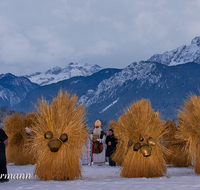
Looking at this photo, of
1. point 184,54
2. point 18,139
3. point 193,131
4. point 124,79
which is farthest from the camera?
point 184,54

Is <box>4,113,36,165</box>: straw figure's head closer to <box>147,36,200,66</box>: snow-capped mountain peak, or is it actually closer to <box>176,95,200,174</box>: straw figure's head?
<box>176,95,200,174</box>: straw figure's head

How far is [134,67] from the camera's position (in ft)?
476

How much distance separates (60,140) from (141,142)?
1833 mm

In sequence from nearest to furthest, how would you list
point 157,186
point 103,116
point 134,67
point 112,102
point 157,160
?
point 157,186, point 157,160, point 103,116, point 112,102, point 134,67

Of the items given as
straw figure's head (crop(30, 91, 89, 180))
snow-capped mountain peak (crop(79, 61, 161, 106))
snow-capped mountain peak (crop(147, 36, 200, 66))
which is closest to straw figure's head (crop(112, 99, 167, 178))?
straw figure's head (crop(30, 91, 89, 180))

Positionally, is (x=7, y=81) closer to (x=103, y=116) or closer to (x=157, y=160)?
(x=103, y=116)

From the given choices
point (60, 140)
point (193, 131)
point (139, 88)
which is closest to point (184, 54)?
point (139, 88)

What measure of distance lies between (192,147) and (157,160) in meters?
0.95

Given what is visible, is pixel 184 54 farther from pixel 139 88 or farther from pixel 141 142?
pixel 141 142

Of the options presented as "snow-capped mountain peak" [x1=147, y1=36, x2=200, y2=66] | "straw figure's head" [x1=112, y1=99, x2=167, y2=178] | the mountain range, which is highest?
"snow-capped mountain peak" [x1=147, y1=36, x2=200, y2=66]

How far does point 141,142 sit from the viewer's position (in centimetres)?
614

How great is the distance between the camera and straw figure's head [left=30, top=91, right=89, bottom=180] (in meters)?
5.57

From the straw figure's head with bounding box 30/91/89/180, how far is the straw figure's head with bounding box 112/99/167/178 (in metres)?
1.03

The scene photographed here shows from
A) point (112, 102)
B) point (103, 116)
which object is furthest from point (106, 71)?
point (103, 116)
